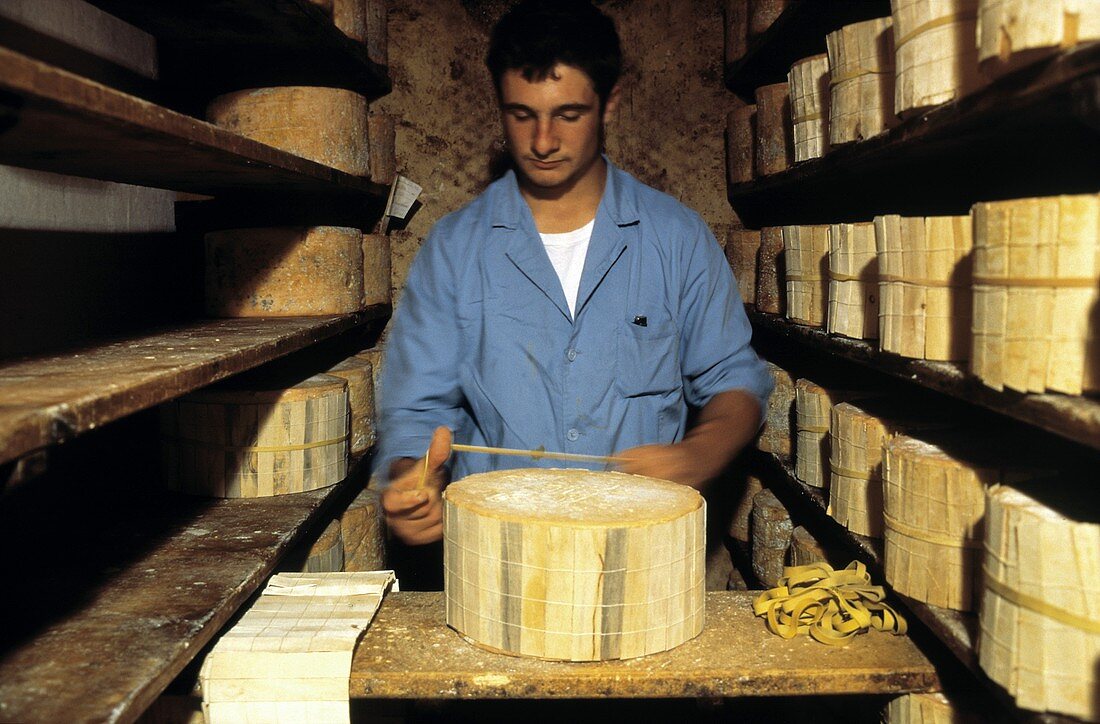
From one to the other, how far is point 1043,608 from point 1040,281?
1.66 feet

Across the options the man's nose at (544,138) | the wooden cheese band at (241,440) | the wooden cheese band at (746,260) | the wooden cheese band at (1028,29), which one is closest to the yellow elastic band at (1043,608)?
the wooden cheese band at (1028,29)

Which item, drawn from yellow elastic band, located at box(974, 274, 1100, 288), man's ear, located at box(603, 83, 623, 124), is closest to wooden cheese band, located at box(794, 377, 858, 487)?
man's ear, located at box(603, 83, 623, 124)

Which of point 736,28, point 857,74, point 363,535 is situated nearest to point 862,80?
point 857,74

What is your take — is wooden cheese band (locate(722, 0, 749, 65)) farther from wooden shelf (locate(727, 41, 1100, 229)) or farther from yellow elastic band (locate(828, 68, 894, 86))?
yellow elastic band (locate(828, 68, 894, 86))

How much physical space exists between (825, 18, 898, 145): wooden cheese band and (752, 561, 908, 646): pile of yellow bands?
1.14 metres

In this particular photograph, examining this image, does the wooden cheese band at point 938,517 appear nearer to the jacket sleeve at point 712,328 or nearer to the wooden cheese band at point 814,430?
the jacket sleeve at point 712,328

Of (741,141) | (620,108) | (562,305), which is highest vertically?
(620,108)

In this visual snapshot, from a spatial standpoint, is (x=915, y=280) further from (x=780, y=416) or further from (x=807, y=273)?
(x=780, y=416)

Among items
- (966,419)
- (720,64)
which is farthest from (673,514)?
(720,64)

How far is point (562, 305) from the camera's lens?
268 centimetres

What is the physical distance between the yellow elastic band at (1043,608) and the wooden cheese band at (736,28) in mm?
2919

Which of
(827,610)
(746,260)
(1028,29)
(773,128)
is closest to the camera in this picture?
(1028,29)

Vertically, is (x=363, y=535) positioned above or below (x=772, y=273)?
below

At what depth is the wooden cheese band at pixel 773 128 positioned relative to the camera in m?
3.46
